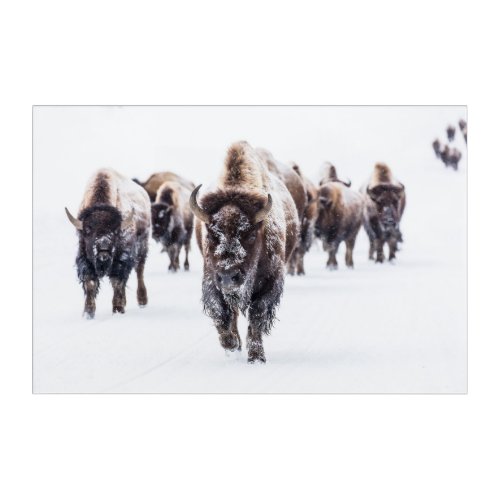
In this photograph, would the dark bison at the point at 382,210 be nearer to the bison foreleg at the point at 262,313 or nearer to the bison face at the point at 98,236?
the bison foreleg at the point at 262,313

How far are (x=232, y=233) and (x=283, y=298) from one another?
54.6 inches

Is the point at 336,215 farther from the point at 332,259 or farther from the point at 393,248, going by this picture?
the point at 393,248

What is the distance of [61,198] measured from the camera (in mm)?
9023

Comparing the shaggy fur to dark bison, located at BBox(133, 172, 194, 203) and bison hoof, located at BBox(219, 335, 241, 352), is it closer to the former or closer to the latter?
dark bison, located at BBox(133, 172, 194, 203)

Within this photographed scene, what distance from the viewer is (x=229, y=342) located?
8.08 meters

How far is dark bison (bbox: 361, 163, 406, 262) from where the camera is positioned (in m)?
9.71

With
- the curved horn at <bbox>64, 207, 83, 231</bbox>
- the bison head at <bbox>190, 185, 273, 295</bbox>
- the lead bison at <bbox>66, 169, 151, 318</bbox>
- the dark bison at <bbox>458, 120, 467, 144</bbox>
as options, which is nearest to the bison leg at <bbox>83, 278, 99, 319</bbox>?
the lead bison at <bbox>66, 169, 151, 318</bbox>

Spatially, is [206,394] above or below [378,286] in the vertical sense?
below

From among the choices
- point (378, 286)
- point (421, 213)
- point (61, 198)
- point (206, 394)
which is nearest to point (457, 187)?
point (421, 213)

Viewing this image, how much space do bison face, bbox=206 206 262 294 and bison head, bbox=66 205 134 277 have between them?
1859mm

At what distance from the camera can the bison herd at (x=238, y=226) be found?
773cm

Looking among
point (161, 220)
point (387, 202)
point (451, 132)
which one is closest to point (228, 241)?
point (451, 132)

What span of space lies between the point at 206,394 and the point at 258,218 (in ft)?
5.41

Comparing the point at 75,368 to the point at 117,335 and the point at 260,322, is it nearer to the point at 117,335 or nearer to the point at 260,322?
the point at 117,335
